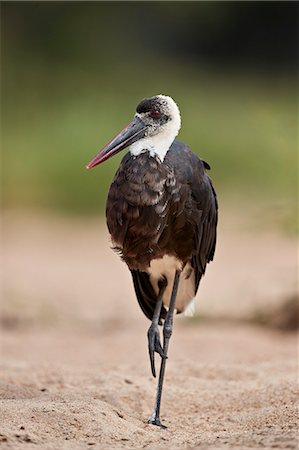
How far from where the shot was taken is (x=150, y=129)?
5.15 meters

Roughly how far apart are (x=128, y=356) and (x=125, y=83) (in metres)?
13.6

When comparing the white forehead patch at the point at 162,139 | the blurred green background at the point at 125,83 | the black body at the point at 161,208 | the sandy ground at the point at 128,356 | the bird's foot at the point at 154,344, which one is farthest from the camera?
the blurred green background at the point at 125,83

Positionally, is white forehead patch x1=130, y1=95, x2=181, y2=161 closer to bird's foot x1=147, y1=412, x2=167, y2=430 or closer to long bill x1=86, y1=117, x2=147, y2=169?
long bill x1=86, y1=117, x2=147, y2=169

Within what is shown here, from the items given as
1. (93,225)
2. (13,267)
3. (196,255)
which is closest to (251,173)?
(93,225)

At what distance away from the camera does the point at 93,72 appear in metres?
21.1

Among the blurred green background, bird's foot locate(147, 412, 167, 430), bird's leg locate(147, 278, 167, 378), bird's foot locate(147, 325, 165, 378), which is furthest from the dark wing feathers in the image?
the blurred green background

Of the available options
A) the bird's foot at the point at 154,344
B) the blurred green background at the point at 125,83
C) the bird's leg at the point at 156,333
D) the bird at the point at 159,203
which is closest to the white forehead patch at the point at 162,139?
the bird at the point at 159,203

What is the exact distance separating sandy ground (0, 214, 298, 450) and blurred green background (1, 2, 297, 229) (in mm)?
2683

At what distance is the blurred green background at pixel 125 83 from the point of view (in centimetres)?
1550

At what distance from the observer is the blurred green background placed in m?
15.5

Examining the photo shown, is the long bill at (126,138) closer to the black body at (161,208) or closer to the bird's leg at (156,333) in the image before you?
the black body at (161,208)

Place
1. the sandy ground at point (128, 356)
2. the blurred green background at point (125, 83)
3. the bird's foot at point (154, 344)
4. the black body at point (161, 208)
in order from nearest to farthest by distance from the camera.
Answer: the sandy ground at point (128, 356), the black body at point (161, 208), the bird's foot at point (154, 344), the blurred green background at point (125, 83)

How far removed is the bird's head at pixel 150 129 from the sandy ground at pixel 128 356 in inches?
50.4

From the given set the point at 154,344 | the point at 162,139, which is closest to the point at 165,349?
the point at 154,344
